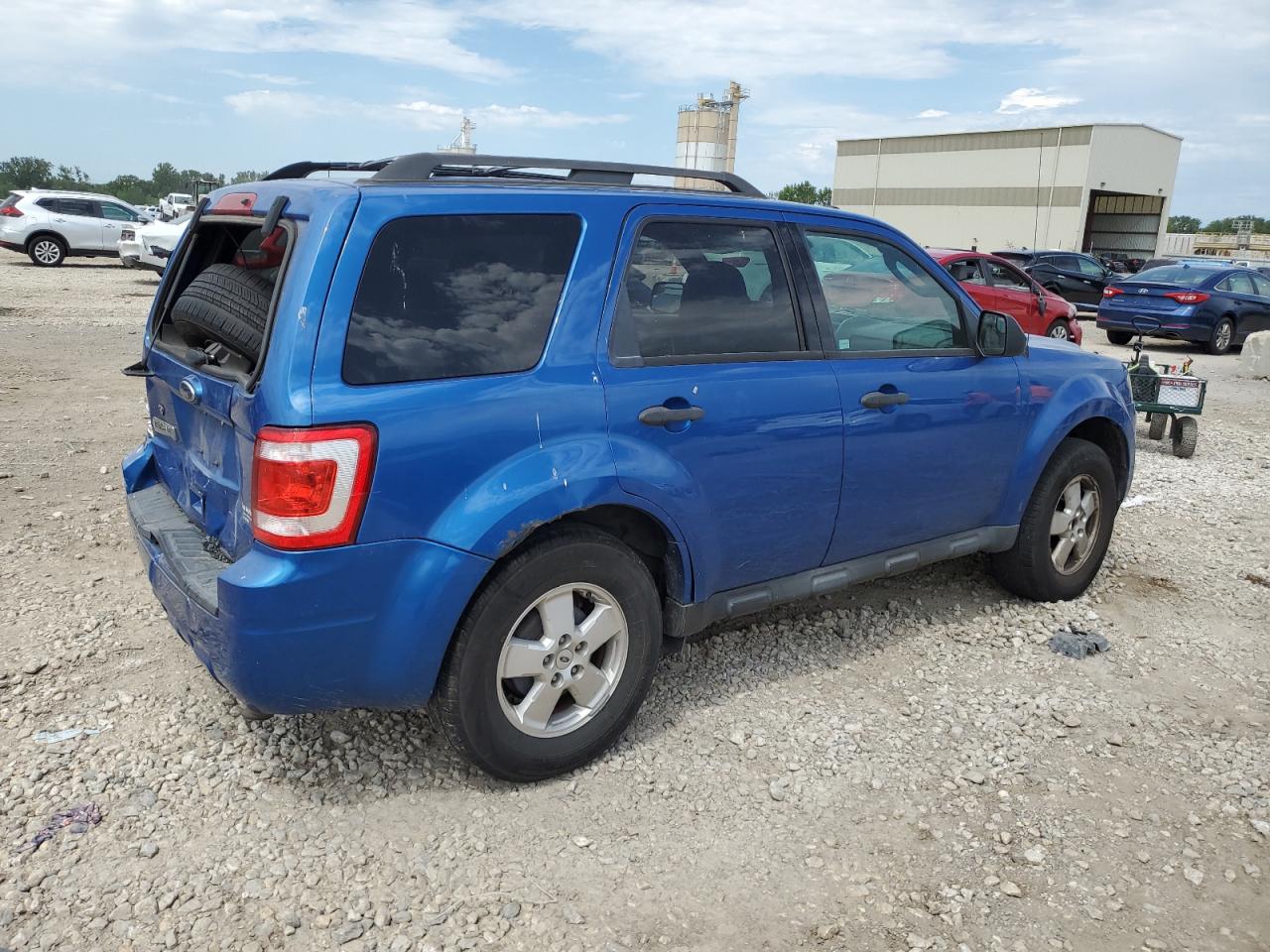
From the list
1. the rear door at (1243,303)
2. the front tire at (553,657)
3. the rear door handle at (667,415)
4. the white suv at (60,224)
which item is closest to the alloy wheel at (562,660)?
the front tire at (553,657)

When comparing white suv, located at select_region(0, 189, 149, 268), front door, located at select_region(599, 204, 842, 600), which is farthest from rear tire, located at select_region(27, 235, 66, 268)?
front door, located at select_region(599, 204, 842, 600)

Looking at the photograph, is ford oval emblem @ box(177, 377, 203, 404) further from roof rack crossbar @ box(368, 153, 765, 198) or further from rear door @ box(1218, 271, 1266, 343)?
rear door @ box(1218, 271, 1266, 343)

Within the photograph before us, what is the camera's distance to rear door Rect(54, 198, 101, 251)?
912 inches

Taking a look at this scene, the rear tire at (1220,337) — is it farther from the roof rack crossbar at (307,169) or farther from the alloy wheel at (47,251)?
the alloy wheel at (47,251)

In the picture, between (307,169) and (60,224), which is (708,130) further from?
(307,169)

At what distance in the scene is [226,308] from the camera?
10.5 feet

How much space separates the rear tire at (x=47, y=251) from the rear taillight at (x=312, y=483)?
24.2 m

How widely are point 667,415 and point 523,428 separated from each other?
1.72ft

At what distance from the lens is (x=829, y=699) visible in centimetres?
406

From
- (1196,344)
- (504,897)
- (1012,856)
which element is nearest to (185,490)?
(504,897)

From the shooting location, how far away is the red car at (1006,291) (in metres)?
13.7

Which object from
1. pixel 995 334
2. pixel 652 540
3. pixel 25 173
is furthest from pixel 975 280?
pixel 25 173

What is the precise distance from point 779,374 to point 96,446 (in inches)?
220

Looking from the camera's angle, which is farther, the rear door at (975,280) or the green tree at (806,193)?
the green tree at (806,193)
